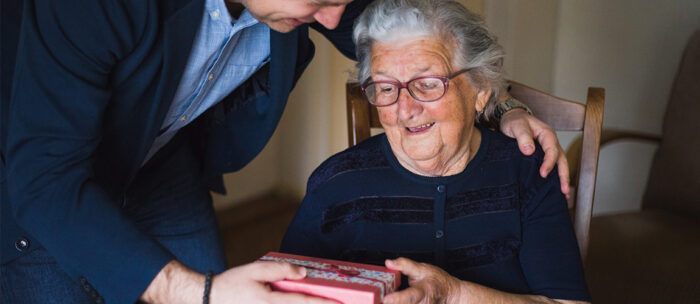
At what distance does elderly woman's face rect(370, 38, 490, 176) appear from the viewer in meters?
1.42

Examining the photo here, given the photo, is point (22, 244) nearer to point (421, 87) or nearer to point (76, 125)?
point (76, 125)

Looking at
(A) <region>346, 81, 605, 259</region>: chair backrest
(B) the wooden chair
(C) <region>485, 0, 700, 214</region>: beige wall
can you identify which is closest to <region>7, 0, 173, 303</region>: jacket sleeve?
(A) <region>346, 81, 605, 259</region>: chair backrest

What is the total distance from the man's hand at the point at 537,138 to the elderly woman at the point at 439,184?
3 cm

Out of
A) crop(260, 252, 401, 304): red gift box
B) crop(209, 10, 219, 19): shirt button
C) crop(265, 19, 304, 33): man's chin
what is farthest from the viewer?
crop(209, 10, 219, 19): shirt button

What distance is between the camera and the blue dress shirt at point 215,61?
1.38 metres

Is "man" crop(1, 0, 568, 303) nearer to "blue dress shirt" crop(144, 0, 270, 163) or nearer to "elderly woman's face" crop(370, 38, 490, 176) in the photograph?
"blue dress shirt" crop(144, 0, 270, 163)

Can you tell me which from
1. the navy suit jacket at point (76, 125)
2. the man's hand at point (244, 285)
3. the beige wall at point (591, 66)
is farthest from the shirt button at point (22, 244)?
the beige wall at point (591, 66)

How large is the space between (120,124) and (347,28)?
2.14 feet

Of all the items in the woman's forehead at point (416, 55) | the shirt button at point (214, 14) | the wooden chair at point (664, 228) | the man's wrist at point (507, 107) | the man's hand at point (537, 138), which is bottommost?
the wooden chair at point (664, 228)

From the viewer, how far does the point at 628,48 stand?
3.26 meters

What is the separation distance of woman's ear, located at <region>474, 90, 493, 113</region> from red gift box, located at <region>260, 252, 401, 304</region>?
1.88 ft

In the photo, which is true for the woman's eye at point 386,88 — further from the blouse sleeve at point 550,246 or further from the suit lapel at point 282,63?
the blouse sleeve at point 550,246

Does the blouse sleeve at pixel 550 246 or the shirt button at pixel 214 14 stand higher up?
the shirt button at pixel 214 14

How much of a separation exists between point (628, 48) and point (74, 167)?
114 inches
